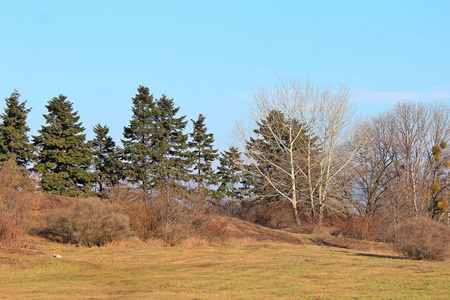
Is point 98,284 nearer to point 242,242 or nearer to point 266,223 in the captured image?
point 242,242

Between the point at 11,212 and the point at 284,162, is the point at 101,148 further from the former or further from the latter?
the point at 11,212

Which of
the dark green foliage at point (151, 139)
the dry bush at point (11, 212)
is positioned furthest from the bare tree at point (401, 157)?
the dry bush at point (11, 212)

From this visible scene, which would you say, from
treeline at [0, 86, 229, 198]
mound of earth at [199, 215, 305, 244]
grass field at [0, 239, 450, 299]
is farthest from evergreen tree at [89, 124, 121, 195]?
grass field at [0, 239, 450, 299]

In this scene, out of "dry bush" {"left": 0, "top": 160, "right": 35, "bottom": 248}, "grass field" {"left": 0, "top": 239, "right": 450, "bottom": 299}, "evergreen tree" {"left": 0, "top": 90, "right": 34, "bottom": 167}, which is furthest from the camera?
"evergreen tree" {"left": 0, "top": 90, "right": 34, "bottom": 167}

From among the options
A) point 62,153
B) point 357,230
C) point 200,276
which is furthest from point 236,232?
point 62,153

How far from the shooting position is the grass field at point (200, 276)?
11.1 meters

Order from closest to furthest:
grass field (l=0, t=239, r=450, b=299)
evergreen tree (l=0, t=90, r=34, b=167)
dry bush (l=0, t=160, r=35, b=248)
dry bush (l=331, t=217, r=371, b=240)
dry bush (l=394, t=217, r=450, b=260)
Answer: grass field (l=0, t=239, r=450, b=299), dry bush (l=0, t=160, r=35, b=248), dry bush (l=394, t=217, r=450, b=260), dry bush (l=331, t=217, r=371, b=240), evergreen tree (l=0, t=90, r=34, b=167)

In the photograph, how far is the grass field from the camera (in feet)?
36.4

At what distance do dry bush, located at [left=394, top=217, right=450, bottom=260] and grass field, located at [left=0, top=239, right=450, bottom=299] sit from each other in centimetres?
203

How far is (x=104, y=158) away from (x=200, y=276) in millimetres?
39041

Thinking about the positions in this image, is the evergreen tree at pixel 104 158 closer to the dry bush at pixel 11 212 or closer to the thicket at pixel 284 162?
the thicket at pixel 284 162

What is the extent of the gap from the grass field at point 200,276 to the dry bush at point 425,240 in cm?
203

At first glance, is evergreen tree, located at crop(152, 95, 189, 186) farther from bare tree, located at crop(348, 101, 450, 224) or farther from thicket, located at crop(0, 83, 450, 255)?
bare tree, located at crop(348, 101, 450, 224)

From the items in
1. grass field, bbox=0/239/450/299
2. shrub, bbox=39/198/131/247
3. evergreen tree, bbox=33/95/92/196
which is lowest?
grass field, bbox=0/239/450/299
